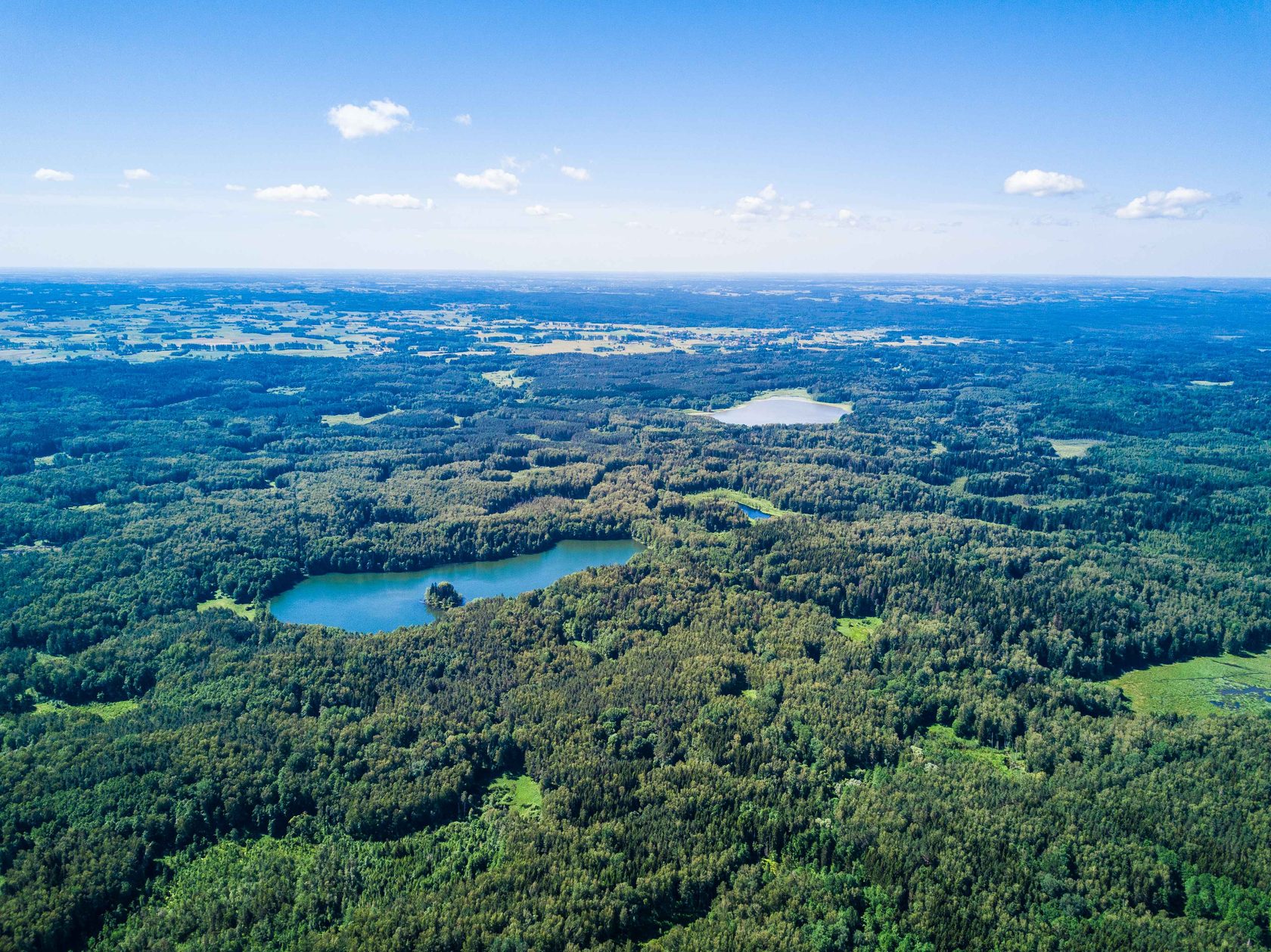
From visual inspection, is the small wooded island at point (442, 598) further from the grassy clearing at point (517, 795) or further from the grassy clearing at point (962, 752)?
the grassy clearing at point (962, 752)

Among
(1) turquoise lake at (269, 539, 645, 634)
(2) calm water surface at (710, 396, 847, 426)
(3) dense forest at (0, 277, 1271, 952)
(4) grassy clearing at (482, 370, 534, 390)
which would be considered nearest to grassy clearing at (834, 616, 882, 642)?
(3) dense forest at (0, 277, 1271, 952)

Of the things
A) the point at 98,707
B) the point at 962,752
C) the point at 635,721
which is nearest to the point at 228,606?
the point at 98,707

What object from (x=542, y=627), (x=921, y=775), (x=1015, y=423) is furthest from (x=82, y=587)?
(x=1015, y=423)

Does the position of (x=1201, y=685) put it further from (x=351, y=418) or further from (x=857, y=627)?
(x=351, y=418)

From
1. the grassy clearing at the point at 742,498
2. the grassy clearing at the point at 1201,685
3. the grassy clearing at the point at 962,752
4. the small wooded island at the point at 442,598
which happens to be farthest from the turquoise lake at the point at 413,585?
the grassy clearing at the point at 1201,685

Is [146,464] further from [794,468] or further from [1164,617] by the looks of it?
[1164,617]

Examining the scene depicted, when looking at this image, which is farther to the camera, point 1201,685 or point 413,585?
point 413,585
